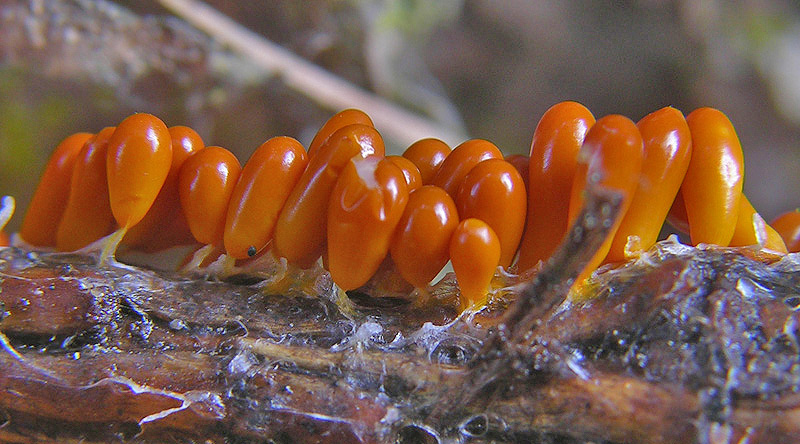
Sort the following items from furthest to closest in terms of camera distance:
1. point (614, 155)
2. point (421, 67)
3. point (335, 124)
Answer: point (421, 67) < point (335, 124) < point (614, 155)

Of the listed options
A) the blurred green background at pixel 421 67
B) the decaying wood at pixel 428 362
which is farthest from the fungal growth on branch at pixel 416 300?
the blurred green background at pixel 421 67

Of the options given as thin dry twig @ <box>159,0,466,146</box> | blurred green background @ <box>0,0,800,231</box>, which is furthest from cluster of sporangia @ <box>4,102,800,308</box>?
thin dry twig @ <box>159,0,466,146</box>

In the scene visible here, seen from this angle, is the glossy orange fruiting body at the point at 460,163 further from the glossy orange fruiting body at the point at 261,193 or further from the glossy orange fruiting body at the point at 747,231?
the glossy orange fruiting body at the point at 747,231

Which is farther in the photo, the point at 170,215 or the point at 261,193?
the point at 170,215

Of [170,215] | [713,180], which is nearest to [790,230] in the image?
[713,180]

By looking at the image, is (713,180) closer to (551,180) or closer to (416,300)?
(551,180)

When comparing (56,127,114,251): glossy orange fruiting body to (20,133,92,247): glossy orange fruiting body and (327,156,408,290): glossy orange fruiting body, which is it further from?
(327,156,408,290): glossy orange fruiting body
